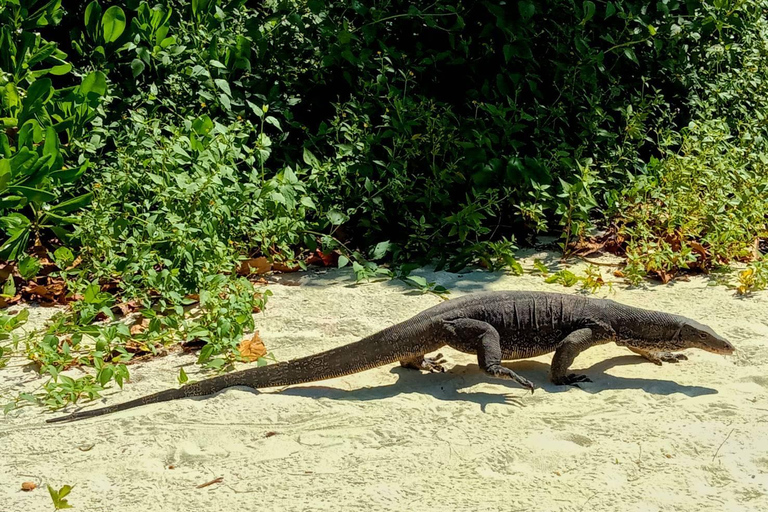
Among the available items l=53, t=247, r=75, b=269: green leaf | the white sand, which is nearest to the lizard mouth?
the white sand

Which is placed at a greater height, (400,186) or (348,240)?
(400,186)

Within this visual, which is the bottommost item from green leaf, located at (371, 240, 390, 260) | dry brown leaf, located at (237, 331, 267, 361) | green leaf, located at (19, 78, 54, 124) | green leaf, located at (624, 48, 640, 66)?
dry brown leaf, located at (237, 331, 267, 361)

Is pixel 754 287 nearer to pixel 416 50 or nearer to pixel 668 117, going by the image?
pixel 668 117

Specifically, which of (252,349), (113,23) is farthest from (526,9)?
(252,349)

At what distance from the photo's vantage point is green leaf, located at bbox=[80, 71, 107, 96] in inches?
246

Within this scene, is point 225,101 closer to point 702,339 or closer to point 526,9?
point 526,9

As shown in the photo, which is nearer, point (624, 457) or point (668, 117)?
point (624, 457)

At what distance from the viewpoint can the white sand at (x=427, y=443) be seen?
3.41 m

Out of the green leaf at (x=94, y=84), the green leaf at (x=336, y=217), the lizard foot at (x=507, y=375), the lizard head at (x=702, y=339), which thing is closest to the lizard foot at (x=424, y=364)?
the lizard foot at (x=507, y=375)

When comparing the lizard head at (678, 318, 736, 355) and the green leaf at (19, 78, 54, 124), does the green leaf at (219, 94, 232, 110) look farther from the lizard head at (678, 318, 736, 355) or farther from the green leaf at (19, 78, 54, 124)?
the lizard head at (678, 318, 736, 355)

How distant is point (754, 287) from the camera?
226 inches

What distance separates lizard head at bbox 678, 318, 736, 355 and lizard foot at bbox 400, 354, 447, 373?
4.29 ft

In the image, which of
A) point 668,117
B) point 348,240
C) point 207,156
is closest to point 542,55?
point 668,117

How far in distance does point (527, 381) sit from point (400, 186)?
2.49 meters
